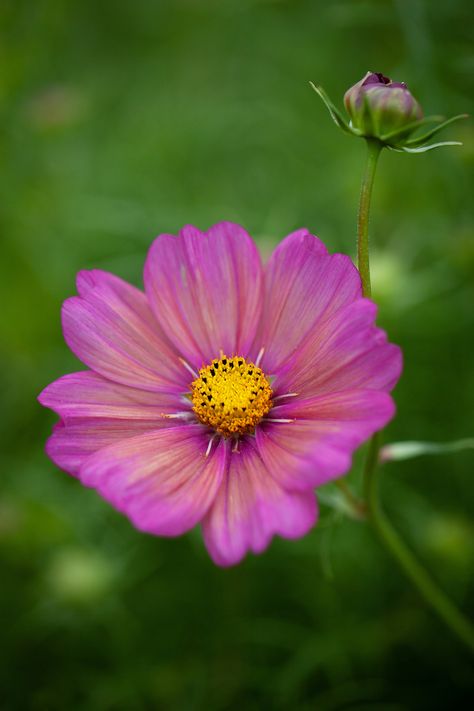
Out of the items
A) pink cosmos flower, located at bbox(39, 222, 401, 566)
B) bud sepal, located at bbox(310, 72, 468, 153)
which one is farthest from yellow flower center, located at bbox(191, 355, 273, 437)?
bud sepal, located at bbox(310, 72, 468, 153)

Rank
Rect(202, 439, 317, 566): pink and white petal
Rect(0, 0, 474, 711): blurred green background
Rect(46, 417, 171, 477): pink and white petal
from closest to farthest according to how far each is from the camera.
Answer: Rect(202, 439, 317, 566): pink and white petal < Rect(46, 417, 171, 477): pink and white petal < Rect(0, 0, 474, 711): blurred green background

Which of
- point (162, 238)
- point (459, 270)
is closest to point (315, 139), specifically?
point (459, 270)

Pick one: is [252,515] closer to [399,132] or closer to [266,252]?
[399,132]

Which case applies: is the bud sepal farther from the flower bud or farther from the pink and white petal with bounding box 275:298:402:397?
the pink and white petal with bounding box 275:298:402:397

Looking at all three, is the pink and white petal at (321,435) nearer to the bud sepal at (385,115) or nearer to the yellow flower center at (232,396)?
the yellow flower center at (232,396)

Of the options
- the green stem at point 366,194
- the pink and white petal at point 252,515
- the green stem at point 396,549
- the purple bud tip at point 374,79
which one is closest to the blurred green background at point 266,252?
the green stem at point 396,549

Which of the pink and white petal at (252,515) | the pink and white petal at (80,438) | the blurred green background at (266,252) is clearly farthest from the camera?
the blurred green background at (266,252)
